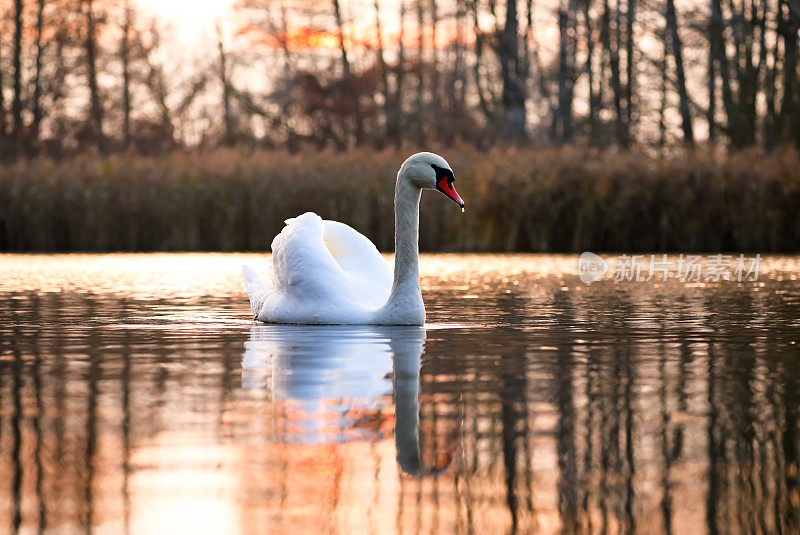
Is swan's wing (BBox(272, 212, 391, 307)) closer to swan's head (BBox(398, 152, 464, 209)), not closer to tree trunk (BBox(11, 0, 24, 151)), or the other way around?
swan's head (BBox(398, 152, 464, 209))

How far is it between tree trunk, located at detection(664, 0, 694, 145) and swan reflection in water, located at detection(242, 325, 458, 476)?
74.8 ft

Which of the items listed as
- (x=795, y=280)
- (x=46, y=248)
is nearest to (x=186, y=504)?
(x=795, y=280)

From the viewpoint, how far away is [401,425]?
4219 mm

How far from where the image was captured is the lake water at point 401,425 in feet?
10.1

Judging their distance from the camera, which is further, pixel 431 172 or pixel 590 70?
pixel 590 70

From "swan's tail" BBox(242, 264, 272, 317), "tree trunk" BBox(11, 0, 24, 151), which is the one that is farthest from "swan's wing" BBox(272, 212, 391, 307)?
"tree trunk" BBox(11, 0, 24, 151)

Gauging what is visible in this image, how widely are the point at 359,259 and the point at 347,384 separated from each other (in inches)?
146

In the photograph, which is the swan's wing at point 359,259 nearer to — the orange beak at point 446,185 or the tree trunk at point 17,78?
the orange beak at point 446,185

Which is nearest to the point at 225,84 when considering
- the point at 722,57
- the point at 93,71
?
the point at 93,71

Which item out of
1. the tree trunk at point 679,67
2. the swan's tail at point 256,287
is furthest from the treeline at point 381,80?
the swan's tail at point 256,287

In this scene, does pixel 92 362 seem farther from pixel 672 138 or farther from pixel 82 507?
pixel 672 138

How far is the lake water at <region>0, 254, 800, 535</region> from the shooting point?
3068 millimetres

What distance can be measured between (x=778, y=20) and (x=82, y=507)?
2532 cm

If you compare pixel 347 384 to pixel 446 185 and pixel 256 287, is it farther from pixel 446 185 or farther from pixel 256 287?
pixel 256 287
